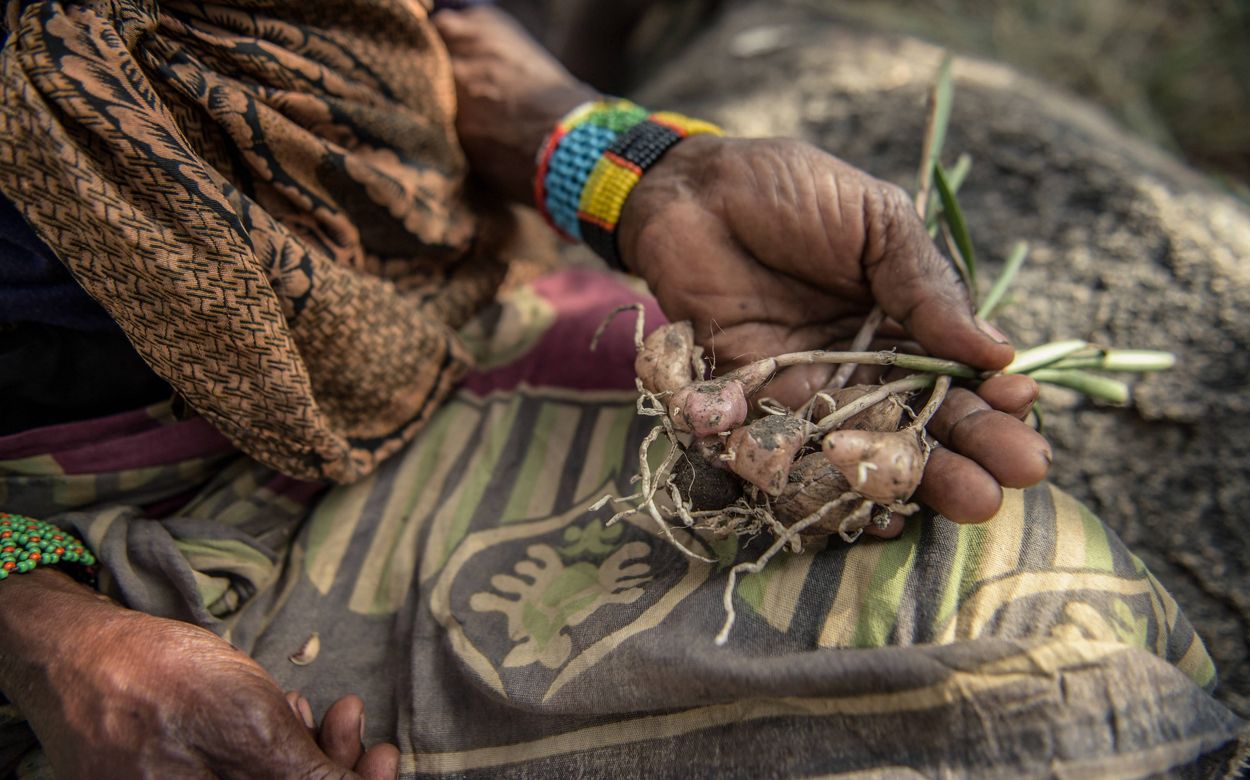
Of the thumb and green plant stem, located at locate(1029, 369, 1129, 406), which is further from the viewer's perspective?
green plant stem, located at locate(1029, 369, 1129, 406)

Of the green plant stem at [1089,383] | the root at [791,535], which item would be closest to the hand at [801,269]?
the root at [791,535]

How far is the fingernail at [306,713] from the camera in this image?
1019 millimetres

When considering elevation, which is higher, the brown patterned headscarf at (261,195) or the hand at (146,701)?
the brown patterned headscarf at (261,195)

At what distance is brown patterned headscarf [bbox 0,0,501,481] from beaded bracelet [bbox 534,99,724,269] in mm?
197

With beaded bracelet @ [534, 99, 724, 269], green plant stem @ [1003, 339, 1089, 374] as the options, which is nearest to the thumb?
green plant stem @ [1003, 339, 1089, 374]

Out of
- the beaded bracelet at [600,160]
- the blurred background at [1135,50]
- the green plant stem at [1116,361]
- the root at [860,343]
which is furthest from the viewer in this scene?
the blurred background at [1135,50]

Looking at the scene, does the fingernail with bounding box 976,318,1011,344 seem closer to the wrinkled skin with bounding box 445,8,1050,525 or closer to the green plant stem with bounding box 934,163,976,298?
the wrinkled skin with bounding box 445,8,1050,525

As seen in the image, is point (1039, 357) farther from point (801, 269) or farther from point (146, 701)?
point (146, 701)

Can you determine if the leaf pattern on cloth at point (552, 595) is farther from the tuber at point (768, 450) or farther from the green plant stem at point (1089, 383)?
the green plant stem at point (1089, 383)

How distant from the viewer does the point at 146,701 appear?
85cm

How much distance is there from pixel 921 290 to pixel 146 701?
1.12m

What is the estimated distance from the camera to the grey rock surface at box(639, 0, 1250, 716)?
4.28ft

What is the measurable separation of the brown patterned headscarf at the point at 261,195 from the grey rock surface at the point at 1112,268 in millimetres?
1170

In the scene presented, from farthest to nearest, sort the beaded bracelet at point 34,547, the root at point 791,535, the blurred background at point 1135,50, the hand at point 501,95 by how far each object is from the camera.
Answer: the blurred background at point 1135,50
the hand at point 501,95
the beaded bracelet at point 34,547
the root at point 791,535
